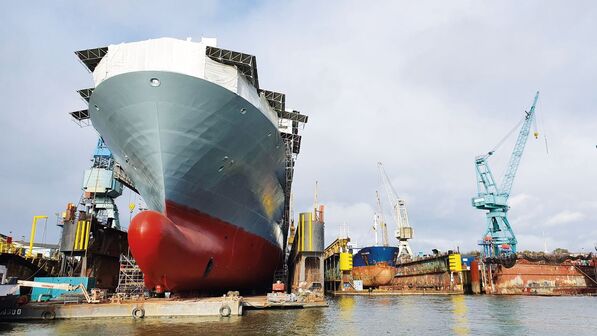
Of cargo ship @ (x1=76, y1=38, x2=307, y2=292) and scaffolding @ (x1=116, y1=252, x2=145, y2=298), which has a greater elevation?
cargo ship @ (x1=76, y1=38, x2=307, y2=292)

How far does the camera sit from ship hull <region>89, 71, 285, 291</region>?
15.9 m

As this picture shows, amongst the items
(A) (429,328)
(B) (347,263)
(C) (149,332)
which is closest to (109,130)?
(C) (149,332)

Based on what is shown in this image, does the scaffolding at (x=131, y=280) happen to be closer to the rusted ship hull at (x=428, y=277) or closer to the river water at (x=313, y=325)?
the river water at (x=313, y=325)

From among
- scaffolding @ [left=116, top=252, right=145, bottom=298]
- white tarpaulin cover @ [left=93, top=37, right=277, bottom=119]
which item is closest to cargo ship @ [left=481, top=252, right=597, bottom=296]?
scaffolding @ [left=116, top=252, right=145, bottom=298]

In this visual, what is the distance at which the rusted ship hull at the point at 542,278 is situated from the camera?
1529 inches

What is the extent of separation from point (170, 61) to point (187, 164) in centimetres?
415

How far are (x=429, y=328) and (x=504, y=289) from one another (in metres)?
28.1

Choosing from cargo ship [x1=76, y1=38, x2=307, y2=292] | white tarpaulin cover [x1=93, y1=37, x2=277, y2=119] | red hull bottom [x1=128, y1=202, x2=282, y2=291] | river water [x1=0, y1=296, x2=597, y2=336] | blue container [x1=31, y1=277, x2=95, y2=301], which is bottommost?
river water [x1=0, y1=296, x2=597, y2=336]

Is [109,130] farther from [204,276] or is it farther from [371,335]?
[371,335]

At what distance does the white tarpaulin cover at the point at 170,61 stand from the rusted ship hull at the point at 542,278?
34050 millimetres

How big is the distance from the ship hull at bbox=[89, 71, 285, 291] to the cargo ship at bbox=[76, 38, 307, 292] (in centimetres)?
4

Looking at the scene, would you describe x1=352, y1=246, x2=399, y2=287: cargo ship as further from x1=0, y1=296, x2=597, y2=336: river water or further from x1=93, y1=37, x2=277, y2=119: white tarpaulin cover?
x1=93, y1=37, x2=277, y2=119: white tarpaulin cover

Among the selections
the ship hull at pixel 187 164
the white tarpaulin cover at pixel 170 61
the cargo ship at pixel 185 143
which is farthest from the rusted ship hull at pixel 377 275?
the white tarpaulin cover at pixel 170 61

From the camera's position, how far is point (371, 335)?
13.6 m
